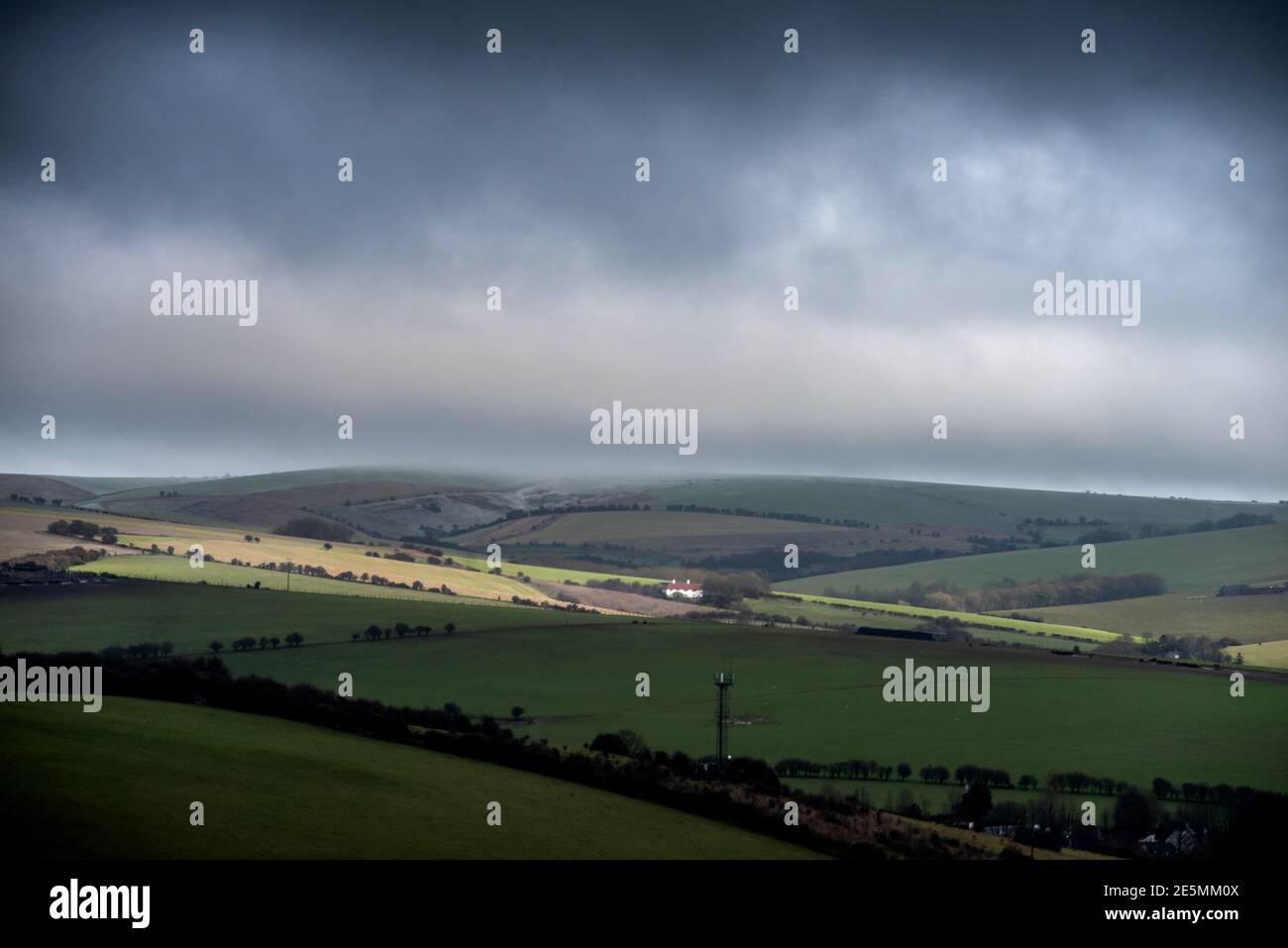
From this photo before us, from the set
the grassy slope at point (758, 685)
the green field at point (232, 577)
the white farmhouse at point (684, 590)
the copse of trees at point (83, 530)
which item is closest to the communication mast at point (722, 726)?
the grassy slope at point (758, 685)

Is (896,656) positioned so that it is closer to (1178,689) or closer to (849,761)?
(1178,689)

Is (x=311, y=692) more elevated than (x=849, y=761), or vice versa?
(x=311, y=692)

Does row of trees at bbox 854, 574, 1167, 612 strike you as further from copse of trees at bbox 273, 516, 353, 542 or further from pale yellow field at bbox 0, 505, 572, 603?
copse of trees at bbox 273, 516, 353, 542

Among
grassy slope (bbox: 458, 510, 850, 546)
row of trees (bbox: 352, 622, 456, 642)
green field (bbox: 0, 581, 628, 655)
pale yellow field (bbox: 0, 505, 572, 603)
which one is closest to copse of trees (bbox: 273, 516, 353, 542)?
pale yellow field (bbox: 0, 505, 572, 603)

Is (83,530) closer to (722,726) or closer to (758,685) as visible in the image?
(758,685)

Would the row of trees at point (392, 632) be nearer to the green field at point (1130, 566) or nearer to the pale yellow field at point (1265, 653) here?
the pale yellow field at point (1265, 653)

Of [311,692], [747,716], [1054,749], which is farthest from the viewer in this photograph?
[747,716]
